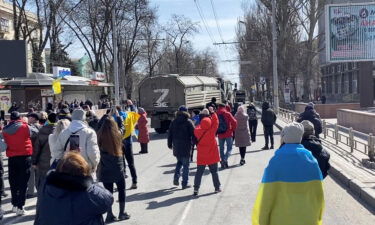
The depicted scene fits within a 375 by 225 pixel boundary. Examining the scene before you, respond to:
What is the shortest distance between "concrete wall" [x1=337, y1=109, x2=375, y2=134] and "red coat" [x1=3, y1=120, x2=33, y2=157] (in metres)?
14.0

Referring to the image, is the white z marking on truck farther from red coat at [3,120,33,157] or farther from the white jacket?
the white jacket

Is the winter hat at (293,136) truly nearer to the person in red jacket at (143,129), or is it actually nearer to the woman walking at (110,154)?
the woman walking at (110,154)

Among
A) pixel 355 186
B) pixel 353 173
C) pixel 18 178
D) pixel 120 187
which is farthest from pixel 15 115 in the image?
pixel 353 173

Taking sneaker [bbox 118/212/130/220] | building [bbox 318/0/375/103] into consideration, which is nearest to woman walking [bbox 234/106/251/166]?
sneaker [bbox 118/212/130/220]

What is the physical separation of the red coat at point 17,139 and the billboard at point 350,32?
21643 mm

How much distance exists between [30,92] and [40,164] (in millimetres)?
27407

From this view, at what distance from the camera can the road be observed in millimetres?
7723

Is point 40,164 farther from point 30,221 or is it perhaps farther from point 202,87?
point 202,87

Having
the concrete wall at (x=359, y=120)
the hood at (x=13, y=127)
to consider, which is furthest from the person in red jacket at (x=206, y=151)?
the concrete wall at (x=359, y=120)

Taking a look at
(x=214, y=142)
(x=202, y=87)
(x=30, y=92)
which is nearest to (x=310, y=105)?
(x=214, y=142)

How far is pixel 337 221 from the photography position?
295 inches

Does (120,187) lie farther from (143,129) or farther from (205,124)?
(143,129)

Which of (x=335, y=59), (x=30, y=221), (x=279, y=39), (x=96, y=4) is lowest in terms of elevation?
(x=30, y=221)

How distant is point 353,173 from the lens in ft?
35.9
